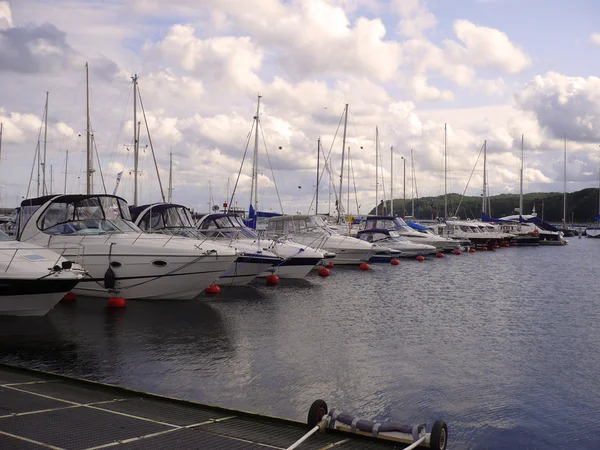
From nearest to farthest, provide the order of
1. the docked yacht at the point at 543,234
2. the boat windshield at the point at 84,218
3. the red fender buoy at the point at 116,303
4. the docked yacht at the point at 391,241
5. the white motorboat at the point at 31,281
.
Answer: the white motorboat at the point at 31,281
the red fender buoy at the point at 116,303
the boat windshield at the point at 84,218
the docked yacht at the point at 391,241
the docked yacht at the point at 543,234

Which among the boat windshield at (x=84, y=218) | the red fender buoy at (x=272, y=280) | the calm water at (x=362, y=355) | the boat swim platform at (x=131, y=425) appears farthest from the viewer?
the red fender buoy at (x=272, y=280)

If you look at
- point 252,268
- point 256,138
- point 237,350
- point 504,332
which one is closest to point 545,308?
point 504,332

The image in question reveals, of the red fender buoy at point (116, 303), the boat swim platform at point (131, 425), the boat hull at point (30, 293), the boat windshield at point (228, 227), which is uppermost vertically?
the boat windshield at point (228, 227)

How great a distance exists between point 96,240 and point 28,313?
171 inches

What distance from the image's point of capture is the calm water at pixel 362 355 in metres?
11.0

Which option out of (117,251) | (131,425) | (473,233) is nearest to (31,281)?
(117,251)

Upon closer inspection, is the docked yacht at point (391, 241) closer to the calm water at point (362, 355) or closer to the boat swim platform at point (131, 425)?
the calm water at point (362, 355)

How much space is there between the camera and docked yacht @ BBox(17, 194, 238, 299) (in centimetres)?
2028

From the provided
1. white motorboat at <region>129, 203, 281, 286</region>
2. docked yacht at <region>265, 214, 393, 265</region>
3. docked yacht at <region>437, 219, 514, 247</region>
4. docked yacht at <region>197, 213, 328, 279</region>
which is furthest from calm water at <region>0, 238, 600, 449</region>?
docked yacht at <region>437, 219, 514, 247</region>

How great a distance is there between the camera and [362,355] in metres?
15.0

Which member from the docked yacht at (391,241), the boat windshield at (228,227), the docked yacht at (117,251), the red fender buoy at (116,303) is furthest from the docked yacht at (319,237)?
the red fender buoy at (116,303)

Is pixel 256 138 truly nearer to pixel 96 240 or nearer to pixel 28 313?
pixel 96 240

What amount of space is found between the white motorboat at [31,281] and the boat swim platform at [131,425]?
5.66 meters

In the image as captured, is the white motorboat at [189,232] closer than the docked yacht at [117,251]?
No
